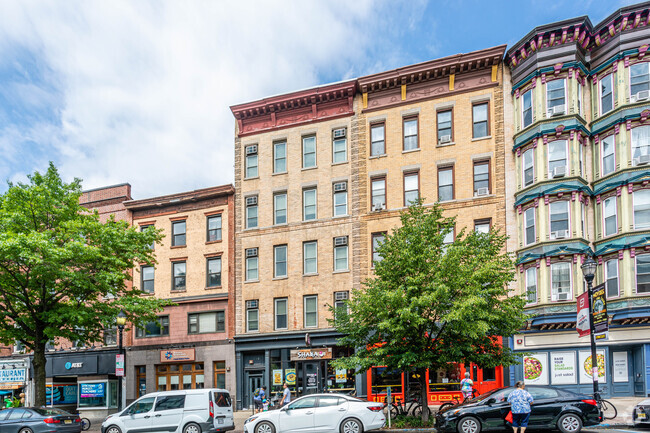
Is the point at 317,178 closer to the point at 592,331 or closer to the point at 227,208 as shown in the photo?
the point at 227,208

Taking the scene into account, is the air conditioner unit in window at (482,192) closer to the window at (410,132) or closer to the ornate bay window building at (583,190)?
the ornate bay window building at (583,190)

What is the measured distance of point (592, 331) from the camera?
2056 cm

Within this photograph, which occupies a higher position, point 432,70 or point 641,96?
point 432,70

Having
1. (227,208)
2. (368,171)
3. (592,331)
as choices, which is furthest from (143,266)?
(592,331)

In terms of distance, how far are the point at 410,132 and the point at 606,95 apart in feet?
32.9

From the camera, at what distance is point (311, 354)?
33.5m

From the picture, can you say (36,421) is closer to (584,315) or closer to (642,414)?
(584,315)

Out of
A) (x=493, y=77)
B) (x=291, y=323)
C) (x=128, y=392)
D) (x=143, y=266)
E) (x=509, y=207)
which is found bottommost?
(x=128, y=392)

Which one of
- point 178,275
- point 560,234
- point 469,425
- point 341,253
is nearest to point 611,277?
point 560,234

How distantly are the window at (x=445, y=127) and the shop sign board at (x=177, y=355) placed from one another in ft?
62.8

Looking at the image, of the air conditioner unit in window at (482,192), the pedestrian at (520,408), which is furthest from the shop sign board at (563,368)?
the pedestrian at (520,408)

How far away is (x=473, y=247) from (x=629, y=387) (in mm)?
11634

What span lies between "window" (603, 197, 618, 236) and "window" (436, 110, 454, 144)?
27.8 ft

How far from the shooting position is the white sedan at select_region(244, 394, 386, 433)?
19469mm
